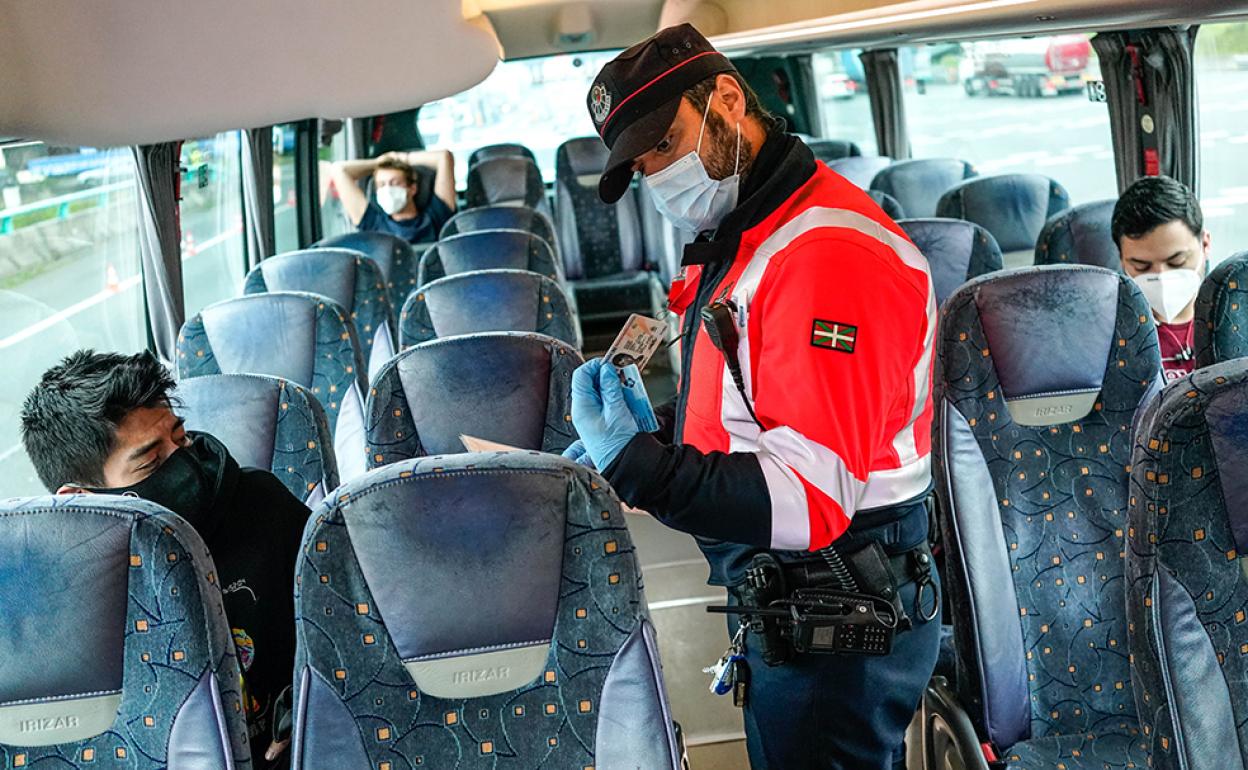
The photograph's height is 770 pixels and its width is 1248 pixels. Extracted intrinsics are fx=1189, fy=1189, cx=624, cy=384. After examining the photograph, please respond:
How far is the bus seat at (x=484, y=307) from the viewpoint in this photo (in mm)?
4277

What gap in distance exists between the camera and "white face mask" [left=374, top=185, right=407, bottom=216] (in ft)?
25.9

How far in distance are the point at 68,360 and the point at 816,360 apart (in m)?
1.63

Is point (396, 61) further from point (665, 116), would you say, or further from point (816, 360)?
point (816, 360)

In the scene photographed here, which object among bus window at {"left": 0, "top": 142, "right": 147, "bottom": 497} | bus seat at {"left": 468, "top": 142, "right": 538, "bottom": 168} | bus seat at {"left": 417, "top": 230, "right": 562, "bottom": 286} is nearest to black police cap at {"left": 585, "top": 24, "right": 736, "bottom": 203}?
bus window at {"left": 0, "top": 142, "right": 147, "bottom": 497}

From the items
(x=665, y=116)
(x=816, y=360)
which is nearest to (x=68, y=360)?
(x=665, y=116)

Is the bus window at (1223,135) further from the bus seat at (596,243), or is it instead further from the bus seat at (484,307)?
the bus seat at (596,243)

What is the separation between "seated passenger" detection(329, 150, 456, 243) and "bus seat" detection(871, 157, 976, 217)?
308cm

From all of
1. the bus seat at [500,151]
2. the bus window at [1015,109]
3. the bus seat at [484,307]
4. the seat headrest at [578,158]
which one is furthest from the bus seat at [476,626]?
the bus seat at [500,151]

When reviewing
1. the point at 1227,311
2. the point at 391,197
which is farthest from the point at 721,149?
the point at 391,197

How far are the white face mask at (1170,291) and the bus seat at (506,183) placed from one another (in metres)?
6.53

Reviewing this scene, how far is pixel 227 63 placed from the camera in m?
2.63

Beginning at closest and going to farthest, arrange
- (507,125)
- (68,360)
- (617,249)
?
(68,360) < (617,249) < (507,125)

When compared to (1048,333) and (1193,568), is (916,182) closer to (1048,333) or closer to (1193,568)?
(1048,333)

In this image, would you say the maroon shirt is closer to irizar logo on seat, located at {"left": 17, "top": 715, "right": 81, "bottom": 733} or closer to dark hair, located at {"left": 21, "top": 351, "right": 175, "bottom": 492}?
dark hair, located at {"left": 21, "top": 351, "right": 175, "bottom": 492}
